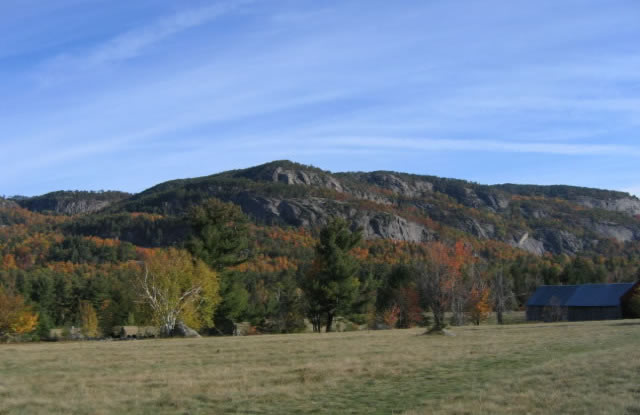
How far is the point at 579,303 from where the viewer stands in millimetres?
75375

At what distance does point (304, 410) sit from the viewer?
1332 centimetres

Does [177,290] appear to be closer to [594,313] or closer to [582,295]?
[594,313]

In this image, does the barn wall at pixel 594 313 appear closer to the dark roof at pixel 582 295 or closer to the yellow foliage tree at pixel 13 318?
the dark roof at pixel 582 295

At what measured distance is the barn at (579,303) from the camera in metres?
71.9

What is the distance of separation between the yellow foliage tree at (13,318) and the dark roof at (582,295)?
2475 inches

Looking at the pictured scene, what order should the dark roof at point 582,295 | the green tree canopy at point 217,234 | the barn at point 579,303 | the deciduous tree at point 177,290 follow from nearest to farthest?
1. the deciduous tree at point 177,290
2. the green tree canopy at point 217,234
3. the barn at point 579,303
4. the dark roof at point 582,295

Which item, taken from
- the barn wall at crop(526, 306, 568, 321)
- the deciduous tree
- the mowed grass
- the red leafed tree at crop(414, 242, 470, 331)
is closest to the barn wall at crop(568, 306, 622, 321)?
the barn wall at crop(526, 306, 568, 321)

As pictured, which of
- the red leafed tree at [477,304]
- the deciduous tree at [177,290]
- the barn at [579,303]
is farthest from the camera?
the barn at [579,303]

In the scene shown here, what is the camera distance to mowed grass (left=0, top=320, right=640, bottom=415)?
13.2m

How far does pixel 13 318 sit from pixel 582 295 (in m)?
68.3

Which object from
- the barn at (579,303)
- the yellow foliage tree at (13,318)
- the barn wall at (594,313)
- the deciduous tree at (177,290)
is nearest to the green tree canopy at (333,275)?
the deciduous tree at (177,290)

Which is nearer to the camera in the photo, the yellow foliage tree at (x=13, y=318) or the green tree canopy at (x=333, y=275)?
the green tree canopy at (x=333, y=275)

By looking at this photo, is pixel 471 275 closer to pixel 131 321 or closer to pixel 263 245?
pixel 131 321

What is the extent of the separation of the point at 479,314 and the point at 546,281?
50083 millimetres
